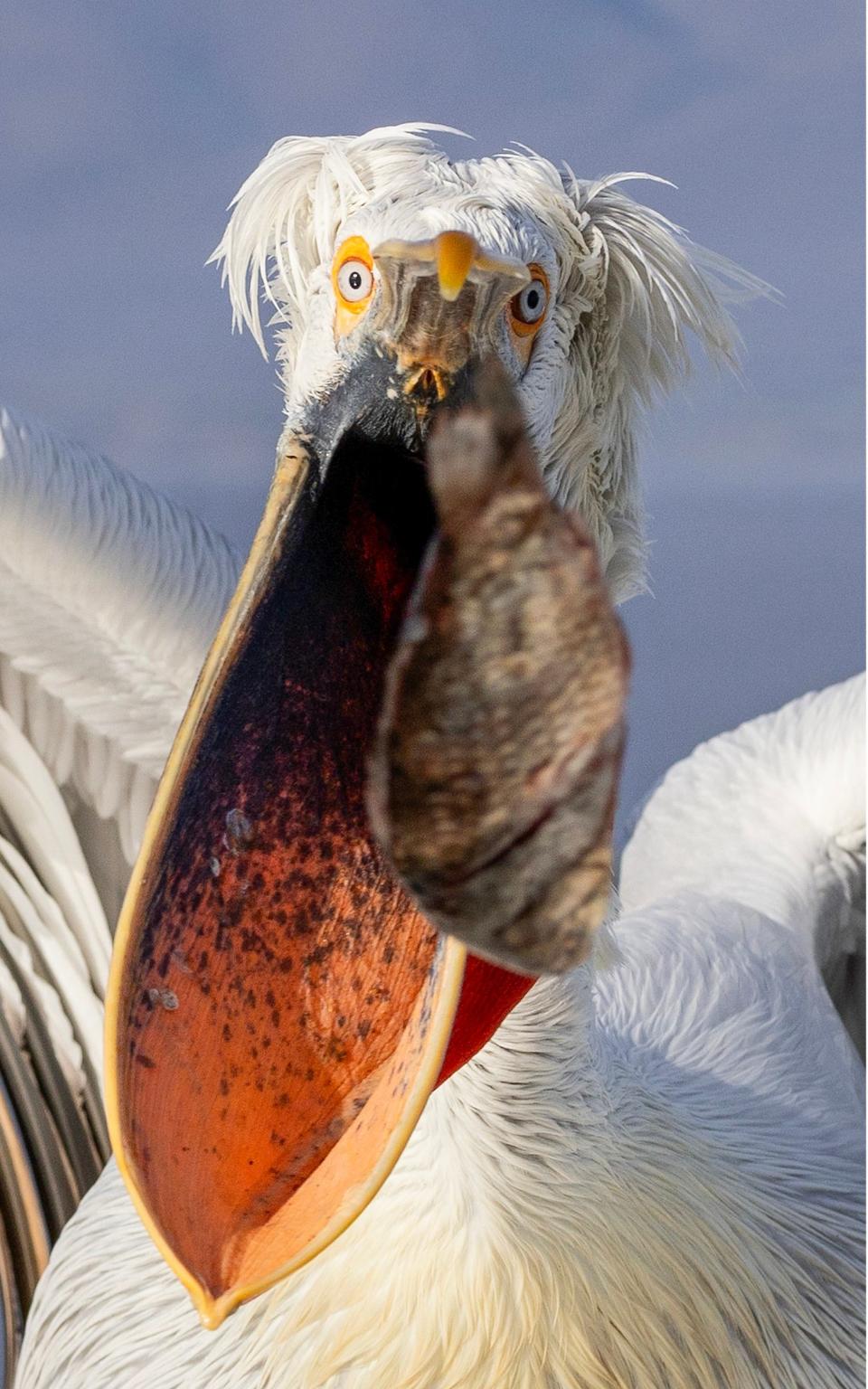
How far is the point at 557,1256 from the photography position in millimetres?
750

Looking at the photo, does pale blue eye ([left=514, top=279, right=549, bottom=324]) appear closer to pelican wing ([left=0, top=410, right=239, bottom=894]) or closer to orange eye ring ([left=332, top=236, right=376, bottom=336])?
orange eye ring ([left=332, top=236, right=376, bottom=336])

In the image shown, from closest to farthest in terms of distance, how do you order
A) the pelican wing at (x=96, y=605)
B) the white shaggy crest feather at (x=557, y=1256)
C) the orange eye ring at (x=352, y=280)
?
the orange eye ring at (x=352, y=280) < the white shaggy crest feather at (x=557, y=1256) < the pelican wing at (x=96, y=605)

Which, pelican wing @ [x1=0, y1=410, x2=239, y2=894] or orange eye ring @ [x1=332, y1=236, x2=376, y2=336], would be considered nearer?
orange eye ring @ [x1=332, y1=236, x2=376, y2=336]

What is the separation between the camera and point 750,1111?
1021 mm

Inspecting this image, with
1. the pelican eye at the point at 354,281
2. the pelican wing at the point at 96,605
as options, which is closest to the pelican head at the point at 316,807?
the pelican eye at the point at 354,281

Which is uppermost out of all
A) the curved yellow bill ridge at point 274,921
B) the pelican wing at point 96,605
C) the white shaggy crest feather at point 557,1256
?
the pelican wing at point 96,605

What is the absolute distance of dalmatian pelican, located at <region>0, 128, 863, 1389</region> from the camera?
569 mm

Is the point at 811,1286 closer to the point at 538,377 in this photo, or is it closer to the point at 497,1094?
the point at 497,1094

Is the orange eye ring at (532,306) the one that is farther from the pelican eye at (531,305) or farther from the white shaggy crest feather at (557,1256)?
the white shaggy crest feather at (557,1256)

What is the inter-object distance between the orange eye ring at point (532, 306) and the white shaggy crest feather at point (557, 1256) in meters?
0.32

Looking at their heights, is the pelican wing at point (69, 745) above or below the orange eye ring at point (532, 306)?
below

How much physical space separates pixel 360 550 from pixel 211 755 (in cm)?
11

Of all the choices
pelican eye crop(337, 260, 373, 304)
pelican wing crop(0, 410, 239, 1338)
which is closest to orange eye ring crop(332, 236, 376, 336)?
pelican eye crop(337, 260, 373, 304)

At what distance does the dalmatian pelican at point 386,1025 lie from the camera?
57 cm
